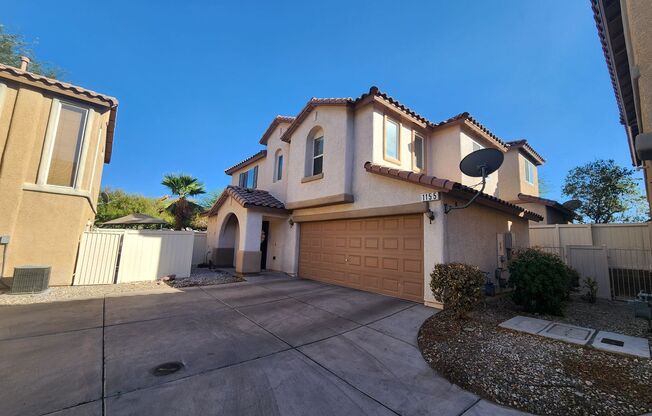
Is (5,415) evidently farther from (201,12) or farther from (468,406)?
(201,12)

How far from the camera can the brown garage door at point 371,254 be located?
320 inches

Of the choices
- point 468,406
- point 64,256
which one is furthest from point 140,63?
point 468,406

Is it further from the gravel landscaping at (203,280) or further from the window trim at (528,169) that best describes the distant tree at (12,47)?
the window trim at (528,169)

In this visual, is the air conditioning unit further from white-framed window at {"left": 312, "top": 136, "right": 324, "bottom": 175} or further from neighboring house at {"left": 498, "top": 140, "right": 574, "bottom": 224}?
neighboring house at {"left": 498, "top": 140, "right": 574, "bottom": 224}

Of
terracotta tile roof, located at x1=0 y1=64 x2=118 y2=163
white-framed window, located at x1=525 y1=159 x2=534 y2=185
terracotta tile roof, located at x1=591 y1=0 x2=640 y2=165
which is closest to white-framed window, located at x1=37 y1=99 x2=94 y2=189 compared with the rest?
terracotta tile roof, located at x1=0 y1=64 x2=118 y2=163

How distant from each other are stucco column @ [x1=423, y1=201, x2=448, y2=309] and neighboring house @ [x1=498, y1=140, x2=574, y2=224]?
11061mm

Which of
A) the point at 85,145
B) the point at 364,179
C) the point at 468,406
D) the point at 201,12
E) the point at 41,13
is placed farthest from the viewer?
the point at 41,13

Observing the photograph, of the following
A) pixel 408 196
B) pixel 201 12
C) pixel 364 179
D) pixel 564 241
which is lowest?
pixel 564 241

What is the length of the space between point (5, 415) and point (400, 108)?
1241 centimetres

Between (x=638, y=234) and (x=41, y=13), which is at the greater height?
(x=41, y=13)

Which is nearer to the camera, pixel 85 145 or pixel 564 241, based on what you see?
pixel 85 145

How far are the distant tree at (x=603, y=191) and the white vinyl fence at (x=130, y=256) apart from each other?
24984mm

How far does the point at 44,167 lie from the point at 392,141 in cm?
1266

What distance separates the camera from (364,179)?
10.1m
